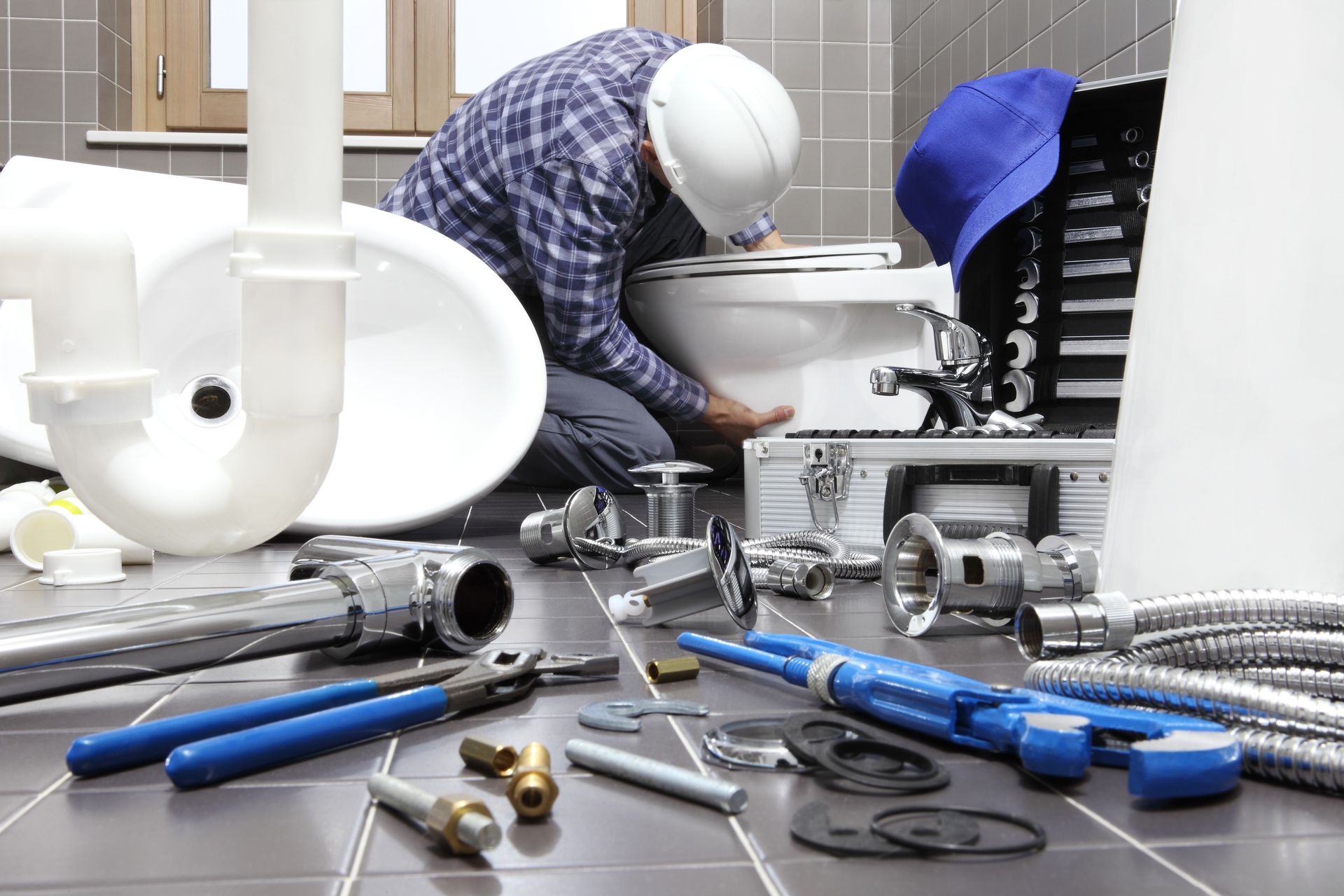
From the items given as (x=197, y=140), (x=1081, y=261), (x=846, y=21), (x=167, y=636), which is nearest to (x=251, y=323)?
(x=167, y=636)

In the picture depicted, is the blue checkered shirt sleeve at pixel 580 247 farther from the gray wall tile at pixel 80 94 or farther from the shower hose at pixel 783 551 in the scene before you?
the gray wall tile at pixel 80 94

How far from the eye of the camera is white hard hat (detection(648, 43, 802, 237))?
2.01 meters

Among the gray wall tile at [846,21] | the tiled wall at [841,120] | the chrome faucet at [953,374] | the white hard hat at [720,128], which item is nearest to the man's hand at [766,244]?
the tiled wall at [841,120]

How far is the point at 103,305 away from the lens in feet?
2.04

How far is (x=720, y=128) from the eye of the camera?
201 centimetres

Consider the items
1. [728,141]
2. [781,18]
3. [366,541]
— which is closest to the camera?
[366,541]

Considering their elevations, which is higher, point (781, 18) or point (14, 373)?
point (781, 18)

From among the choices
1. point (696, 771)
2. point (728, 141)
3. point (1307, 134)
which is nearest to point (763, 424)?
point (728, 141)

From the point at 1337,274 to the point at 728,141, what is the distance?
1.43 m

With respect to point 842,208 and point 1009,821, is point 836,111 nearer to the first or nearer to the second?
point 842,208

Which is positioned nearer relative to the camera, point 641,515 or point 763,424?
point 641,515

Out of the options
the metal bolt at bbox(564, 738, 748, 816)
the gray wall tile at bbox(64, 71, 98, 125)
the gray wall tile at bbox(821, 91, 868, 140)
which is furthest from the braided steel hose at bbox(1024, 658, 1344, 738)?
the gray wall tile at bbox(64, 71, 98, 125)

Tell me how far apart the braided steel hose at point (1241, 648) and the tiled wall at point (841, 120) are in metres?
2.43

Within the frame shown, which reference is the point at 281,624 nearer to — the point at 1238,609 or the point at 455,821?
the point at 455,821
